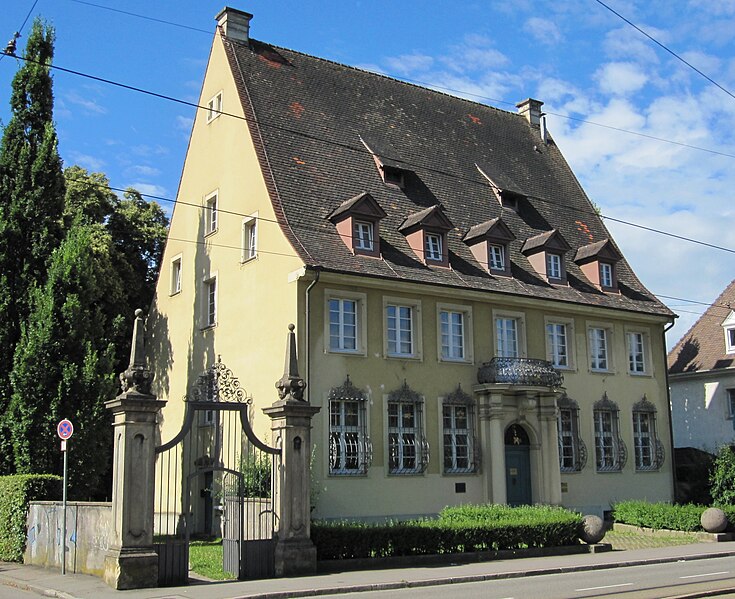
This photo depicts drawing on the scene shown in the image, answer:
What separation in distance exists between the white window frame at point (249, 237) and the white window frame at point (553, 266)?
32.8 feet

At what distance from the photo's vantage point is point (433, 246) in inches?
1102

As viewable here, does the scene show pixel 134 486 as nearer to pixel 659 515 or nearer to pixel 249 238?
pixel 249 238

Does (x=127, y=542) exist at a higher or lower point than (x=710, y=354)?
lower

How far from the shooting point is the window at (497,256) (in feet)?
95.9

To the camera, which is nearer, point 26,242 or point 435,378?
point 26,242

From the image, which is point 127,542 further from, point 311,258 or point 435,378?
point 435,378

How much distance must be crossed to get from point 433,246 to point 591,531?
9758 millimetres

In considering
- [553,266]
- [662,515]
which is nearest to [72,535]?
[662,515]

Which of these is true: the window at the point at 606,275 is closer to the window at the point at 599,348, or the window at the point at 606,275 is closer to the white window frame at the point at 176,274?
the window at the point at 599,348

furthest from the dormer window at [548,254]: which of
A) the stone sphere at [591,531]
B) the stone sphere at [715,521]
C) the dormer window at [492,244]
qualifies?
the stone sphere at [591,531]

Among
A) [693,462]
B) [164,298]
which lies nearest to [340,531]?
[164,298]

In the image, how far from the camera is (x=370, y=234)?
2656 centimetres

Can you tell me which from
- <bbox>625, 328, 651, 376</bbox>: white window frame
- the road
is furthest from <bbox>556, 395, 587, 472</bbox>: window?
the road

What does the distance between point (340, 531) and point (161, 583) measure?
4.04 m
